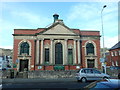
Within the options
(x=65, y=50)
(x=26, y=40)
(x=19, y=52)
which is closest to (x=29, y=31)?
(x=26, y=40)

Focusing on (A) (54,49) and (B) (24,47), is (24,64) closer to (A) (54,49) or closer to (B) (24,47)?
(B) (24,47)

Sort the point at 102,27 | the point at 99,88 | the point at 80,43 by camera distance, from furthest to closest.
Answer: the point at 80,43
the point at 102,27
the point at 99,88

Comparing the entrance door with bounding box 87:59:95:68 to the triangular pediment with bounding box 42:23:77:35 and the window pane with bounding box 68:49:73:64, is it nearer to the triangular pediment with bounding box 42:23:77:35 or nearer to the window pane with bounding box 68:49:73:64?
the window pane with bounding box 68:49:73:64

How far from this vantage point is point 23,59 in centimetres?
3166

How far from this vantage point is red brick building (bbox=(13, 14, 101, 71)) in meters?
31.6

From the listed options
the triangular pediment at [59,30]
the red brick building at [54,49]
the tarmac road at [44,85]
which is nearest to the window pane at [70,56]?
the red brick building at [54,49]

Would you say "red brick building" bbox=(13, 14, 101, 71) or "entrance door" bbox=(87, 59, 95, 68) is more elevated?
"red brick building" bbox=(13, 14, 101, 71)

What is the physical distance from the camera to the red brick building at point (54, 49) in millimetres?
31562

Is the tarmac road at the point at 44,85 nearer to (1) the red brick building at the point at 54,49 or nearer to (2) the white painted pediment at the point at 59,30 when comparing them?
(1) the red brick building at the point at 54,49

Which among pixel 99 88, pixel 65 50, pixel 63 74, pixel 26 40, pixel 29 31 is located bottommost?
pixel 63 74

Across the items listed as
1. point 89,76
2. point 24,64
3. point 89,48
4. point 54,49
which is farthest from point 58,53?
point 89,76

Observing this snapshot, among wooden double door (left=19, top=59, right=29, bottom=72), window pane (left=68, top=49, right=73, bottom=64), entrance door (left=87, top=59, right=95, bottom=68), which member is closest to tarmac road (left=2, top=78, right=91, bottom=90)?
wooden double door (left=19, top=59, right=29, bottom=72)

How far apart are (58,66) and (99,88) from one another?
27491 mm

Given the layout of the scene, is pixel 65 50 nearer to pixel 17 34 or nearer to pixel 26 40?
pixel 26 40
